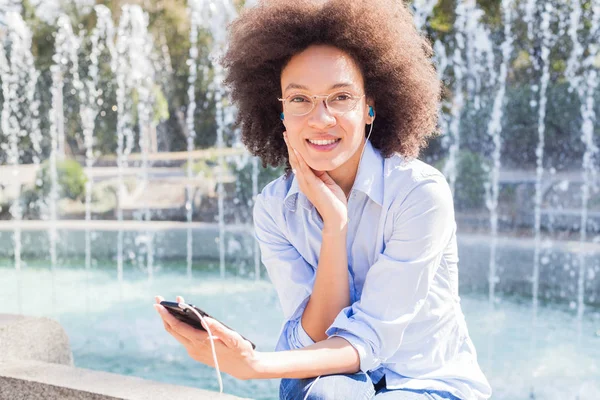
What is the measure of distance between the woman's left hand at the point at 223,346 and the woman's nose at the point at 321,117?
1.66ft

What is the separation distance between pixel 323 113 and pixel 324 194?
0.19m

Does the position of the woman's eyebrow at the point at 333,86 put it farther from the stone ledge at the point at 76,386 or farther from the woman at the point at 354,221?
the stone ledge at the point at 76,386

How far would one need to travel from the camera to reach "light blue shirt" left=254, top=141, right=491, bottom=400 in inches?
62.6

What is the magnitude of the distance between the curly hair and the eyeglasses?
0.37 feet

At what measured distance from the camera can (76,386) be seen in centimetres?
184

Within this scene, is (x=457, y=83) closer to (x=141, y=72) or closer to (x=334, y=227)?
(x=141, y=72)

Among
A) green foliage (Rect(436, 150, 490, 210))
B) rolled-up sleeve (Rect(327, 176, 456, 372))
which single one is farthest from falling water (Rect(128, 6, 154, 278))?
rolled-up sleeve (Rect(327, 176, 456, 372))

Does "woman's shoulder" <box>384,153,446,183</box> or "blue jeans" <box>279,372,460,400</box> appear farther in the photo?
"woman's shoulder" <box>384,153,446,183</box>

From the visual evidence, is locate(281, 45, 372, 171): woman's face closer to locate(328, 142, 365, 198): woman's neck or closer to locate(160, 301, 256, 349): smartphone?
locate(328, 142, 365, 198): woman's neck

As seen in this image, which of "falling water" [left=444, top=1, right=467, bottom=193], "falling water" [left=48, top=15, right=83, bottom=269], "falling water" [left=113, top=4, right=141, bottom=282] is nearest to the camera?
"falling water" [left=444, top=1, right=467, bottom=193]

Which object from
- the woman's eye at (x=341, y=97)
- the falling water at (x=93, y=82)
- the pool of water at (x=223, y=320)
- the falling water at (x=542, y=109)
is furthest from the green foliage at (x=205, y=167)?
the woman's eye at (x=341, y=97)

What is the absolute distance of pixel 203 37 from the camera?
55.4 ft

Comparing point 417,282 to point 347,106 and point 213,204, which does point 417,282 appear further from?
point 213,204

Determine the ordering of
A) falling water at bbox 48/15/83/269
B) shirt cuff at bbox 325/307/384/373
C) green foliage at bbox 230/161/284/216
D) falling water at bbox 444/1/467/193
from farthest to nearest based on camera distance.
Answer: falling water at bbox 48/15/83/269, falling water at bbox 444/1/467/193, green foliage at bbox 230/161/284/216, shirt cuff at bbox 325/307/384/373
